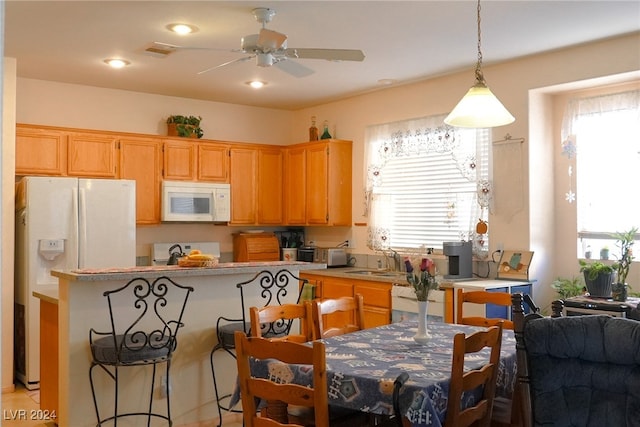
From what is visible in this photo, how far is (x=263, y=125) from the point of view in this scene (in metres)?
7.17

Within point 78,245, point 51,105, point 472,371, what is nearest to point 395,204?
point 78,245

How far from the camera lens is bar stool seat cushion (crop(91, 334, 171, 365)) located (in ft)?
10.8

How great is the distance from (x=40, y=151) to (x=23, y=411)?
224 centimetres

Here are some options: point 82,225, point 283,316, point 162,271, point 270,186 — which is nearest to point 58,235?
point 82,225

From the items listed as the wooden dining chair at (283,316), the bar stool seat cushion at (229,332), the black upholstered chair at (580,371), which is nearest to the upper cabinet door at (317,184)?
the bar stool seat cushion at (229,332)

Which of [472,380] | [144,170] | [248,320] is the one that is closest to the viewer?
[472,380]

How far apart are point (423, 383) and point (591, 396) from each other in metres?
0.56

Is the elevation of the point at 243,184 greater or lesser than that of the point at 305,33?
lesser

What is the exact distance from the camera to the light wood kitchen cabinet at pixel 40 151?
5.35 meters

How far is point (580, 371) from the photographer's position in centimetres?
210

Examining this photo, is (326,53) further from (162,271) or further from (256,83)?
(256,83)

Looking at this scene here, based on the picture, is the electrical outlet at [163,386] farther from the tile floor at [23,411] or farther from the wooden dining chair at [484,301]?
the wooden dining chair at [484,301]

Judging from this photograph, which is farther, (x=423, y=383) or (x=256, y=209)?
(x=256, y=209)

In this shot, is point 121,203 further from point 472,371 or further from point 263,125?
point 472,371
